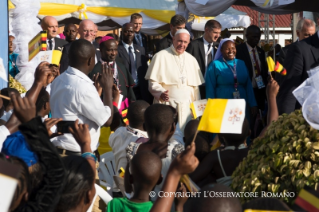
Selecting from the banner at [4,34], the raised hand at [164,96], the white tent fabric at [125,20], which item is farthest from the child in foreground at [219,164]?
the white tent fabric at [125,20]

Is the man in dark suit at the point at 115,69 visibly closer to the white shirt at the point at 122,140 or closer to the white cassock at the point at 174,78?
the white cassock at the point at 174,78

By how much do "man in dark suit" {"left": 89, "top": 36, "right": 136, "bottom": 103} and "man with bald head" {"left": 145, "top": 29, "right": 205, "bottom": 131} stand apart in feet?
1.00

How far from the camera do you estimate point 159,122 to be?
15.1 feet

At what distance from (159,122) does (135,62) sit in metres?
4.84

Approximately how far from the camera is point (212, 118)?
3449 mm

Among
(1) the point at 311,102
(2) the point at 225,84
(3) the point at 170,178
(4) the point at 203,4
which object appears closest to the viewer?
(3) the point at 170,178

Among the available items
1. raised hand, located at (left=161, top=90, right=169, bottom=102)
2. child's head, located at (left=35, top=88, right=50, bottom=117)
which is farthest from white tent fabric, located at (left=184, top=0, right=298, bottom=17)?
child's head, located at (left=35, top=88, right=50, bottom=117)

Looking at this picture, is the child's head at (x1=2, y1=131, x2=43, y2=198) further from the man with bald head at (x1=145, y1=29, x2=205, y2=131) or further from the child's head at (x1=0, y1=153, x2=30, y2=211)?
the man with bald head at (x1=145, y1=29, x2=205, y2=131)

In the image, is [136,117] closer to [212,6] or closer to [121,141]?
[121,141]

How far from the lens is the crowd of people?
286cm

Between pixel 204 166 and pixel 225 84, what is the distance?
4.14 metres

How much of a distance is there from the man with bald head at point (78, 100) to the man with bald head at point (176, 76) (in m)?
2.82

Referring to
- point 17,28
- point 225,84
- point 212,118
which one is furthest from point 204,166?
point 17,28

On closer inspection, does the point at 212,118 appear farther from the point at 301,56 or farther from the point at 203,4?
the point at 203,4
